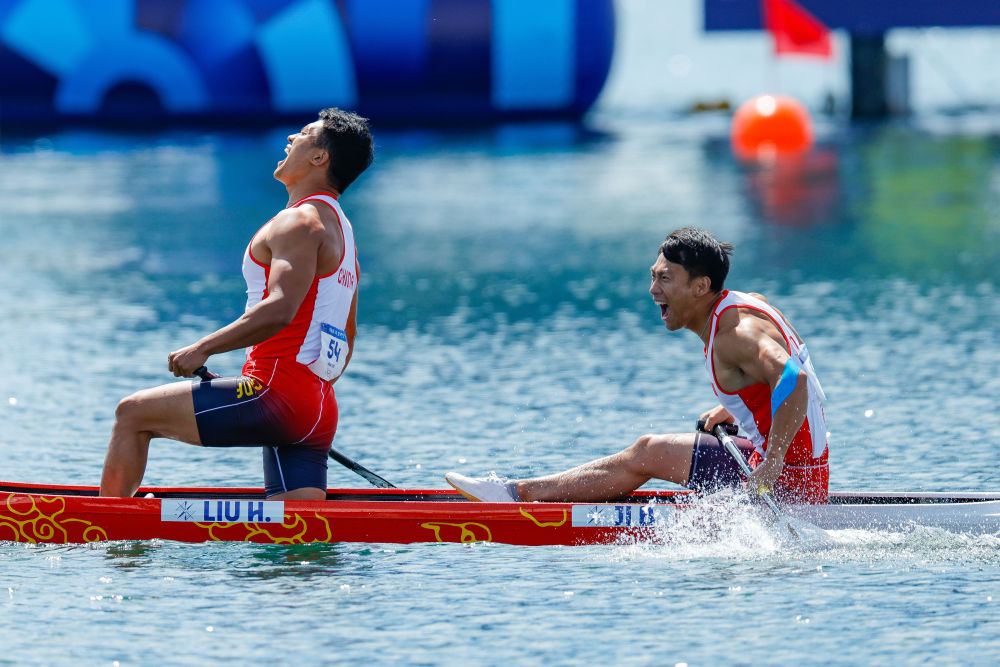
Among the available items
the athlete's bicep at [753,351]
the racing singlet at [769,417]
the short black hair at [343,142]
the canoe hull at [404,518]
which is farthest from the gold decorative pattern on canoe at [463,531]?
the short black hair at [343,142]

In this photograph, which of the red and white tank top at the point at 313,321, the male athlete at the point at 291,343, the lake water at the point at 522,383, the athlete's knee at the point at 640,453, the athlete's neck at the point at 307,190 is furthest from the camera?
the athlete's knee at the point at 640,453

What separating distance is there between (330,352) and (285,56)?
23.4 m

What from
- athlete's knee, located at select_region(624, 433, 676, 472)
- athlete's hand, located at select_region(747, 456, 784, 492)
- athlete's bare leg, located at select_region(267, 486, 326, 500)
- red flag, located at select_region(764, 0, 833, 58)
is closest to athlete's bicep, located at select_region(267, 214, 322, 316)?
athlete's bare leg, located at select_region(267, 486, 326, 500)

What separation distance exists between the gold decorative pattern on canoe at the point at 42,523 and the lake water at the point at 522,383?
6 cm

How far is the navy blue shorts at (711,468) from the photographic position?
6.66 m

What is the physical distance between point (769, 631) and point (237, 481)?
3466 millimetres

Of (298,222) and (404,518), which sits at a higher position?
(298,222)

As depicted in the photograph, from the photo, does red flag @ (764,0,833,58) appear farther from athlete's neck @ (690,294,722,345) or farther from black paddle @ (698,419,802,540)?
athlete's neck @ (690,294,722,345)

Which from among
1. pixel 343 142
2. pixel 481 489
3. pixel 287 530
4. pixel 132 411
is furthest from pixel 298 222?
pixel 481 489

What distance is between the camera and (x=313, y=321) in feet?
21.6

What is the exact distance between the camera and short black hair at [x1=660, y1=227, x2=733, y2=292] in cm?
642

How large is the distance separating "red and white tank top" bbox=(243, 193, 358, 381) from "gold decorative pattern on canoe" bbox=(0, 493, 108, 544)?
986mm

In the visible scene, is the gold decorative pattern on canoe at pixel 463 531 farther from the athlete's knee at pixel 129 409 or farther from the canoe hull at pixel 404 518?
the athlete's knee at pixel 129 409

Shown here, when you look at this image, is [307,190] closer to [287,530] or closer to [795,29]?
[287,530]
